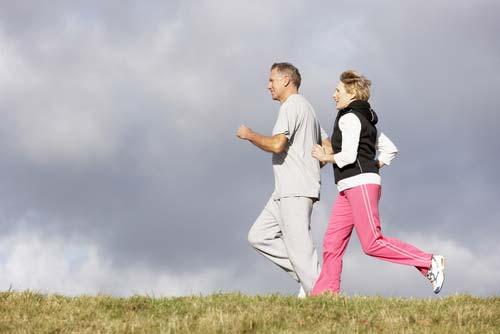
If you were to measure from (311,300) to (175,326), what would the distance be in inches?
68.3

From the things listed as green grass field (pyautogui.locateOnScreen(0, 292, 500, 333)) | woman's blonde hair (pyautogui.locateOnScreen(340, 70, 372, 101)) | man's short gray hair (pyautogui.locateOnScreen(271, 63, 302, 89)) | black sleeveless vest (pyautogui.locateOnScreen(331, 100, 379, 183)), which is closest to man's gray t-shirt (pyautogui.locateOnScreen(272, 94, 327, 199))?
man's short gray hair (pyautogui.locateOnScreen(271, 63, 302, 89))

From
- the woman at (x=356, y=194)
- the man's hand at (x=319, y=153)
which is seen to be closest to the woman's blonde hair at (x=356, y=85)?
the woman at (x=356, y=194)

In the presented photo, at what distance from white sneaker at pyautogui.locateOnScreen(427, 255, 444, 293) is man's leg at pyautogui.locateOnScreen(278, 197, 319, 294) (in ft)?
4.59

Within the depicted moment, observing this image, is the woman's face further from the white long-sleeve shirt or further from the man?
the man

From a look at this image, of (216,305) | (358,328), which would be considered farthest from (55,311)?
(358,328)

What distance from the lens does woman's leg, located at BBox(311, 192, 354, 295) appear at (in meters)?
9.16

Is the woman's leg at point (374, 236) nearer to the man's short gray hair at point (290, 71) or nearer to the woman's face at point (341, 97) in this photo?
the woman's face at point (341, 97)

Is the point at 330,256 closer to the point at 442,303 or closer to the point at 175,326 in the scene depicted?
the point at 442,303

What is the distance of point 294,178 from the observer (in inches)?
378

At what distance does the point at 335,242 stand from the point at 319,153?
108 cm

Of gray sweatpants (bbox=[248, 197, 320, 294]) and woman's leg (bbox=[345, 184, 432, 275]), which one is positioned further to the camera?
gray sweatpants (bbox=[248, 197, 320, 294])

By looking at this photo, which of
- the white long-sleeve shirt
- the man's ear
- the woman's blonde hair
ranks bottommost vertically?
the white long-sleeve shirt

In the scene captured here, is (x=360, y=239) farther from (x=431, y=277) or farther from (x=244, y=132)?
(x=244, y=132)

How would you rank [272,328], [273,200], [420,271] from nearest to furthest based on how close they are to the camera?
[272,328] < [420,271] < [273,200]
